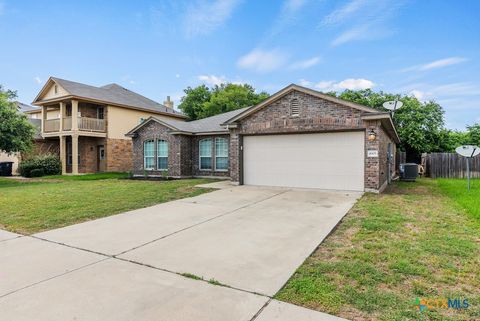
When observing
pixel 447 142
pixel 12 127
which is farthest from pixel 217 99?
pixel 447 142

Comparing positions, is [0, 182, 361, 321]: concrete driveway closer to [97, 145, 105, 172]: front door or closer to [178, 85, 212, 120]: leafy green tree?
[97, 145, 105, 172]: front door

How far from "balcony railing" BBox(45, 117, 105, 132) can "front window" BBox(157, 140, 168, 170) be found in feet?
22.5

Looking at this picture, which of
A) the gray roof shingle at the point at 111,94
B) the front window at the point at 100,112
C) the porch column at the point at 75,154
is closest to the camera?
the porch column at the point at 75,154

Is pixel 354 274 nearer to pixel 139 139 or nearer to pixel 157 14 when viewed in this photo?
pixel 157 14

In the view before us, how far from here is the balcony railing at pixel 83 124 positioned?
20.3 meters

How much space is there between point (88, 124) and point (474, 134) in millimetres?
31439

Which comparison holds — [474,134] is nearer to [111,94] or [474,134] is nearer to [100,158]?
[111,94]

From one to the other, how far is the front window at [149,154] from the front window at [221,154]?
4120mm

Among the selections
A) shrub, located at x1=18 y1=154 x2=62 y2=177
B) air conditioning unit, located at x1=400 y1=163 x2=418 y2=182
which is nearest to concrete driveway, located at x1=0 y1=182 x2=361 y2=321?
air conditioning unit, located at x1=400 y1=163 x2=418 y2=182

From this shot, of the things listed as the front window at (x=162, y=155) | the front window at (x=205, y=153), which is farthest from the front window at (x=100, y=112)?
the front window at (x=205, y=153)

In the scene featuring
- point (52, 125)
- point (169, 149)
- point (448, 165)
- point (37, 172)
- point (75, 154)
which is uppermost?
point (52, 125)

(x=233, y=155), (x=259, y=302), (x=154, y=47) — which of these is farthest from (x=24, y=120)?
(x=259, y=302)

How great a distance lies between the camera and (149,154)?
57.9 ft

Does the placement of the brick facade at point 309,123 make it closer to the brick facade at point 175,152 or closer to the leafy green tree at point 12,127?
the brick facade at point 175,152
